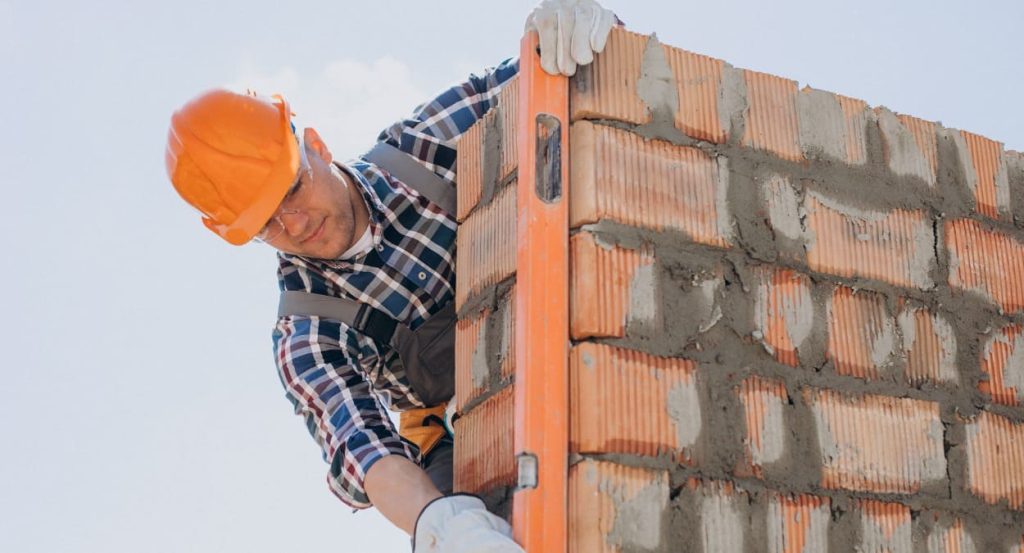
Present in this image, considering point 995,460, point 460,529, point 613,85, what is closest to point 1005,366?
point 995,460

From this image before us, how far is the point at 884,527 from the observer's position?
9.91 ft

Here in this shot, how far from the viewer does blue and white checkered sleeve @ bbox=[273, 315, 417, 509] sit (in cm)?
337

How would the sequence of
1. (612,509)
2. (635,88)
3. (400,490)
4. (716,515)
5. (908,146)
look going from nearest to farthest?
(612,509) → (716,515) → (635,88) → (400,490) → (908,146)

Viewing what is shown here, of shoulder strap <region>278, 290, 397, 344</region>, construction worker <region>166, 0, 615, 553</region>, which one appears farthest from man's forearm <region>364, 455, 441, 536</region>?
shoulder strap <region>278, 290, 397, 344</region>

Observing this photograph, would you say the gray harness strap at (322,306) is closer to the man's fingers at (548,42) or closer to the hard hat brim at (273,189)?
the hard hat brim at (273,189)

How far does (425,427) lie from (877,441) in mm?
1447

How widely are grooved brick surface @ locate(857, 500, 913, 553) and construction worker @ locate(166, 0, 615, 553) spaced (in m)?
1.04

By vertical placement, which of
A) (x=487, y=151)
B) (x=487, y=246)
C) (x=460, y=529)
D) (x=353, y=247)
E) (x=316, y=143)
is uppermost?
(x=316, y=143)

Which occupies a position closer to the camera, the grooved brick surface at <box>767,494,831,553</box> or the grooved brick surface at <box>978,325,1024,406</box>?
the grooved brick surface at <box>767,494,831,553</box>

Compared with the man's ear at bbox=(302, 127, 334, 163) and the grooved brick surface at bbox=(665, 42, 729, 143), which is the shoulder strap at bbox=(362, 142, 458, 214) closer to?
the man's ear at bbox=(302, 127, 334, 163)

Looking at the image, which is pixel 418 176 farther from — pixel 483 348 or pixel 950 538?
pixel 950 538

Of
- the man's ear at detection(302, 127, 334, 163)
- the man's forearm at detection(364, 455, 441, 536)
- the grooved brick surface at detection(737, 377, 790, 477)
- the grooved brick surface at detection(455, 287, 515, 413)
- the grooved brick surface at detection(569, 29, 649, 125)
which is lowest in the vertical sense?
the man's forearm at detection(364, 455, 441, 536)

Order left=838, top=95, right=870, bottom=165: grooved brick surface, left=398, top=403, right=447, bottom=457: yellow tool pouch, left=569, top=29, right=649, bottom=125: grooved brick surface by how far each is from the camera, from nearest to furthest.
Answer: left=569, top=29, right=649, bottom=125: grooved brick surface → left=838, top=95, right=870, bottom=165: grooved brick surface → left=398, top=403, right=447, bottom=457: yellow tool pouch

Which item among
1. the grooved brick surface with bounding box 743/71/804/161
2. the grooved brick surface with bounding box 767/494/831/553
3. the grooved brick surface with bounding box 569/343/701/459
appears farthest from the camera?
the grooved brick surface with bounding box 743/71/804/161
